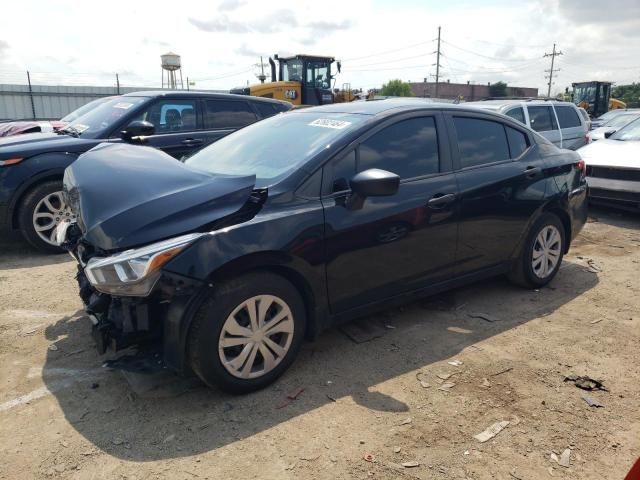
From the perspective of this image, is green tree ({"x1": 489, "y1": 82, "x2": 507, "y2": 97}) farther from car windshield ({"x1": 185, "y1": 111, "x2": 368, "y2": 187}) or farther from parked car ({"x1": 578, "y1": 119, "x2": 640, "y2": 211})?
car windshield ({"x1": 185, "y1": 111, "x2": 368, "y2": 187})

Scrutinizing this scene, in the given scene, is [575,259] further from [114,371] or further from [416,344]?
[114,371]

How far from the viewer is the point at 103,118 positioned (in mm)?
6508

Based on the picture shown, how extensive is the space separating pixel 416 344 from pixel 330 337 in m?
0.63

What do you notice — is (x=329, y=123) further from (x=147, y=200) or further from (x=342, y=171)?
(x=147, y=200)

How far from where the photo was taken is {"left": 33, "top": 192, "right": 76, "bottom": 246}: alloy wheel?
5793 mm

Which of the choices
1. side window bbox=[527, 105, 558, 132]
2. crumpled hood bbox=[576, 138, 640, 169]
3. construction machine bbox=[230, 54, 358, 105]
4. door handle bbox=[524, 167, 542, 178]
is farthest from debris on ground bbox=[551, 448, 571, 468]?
construction machine bbox=[230, 54, 358, 105]

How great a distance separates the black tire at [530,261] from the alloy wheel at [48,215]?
4.75 metres

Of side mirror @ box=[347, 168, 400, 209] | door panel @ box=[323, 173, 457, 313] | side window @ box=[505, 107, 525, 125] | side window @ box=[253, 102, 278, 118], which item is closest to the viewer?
side mirror @ box=[347, 168, 400, 209]

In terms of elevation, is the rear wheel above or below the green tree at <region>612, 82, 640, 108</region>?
below

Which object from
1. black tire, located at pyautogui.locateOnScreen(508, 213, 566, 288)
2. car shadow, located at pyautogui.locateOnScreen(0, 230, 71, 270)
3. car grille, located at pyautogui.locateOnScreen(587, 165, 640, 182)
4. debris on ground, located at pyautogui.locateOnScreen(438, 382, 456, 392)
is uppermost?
car grille, located at pyautogui.locateOnScreen(587, 165, 640, 182)

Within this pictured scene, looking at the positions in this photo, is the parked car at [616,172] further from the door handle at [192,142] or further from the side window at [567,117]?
the door handle at [192,142]

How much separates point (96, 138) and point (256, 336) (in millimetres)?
4279

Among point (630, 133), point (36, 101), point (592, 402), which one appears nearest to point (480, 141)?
point (592, 402)

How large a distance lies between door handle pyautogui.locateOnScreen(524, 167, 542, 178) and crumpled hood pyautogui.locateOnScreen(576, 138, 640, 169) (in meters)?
3.69
